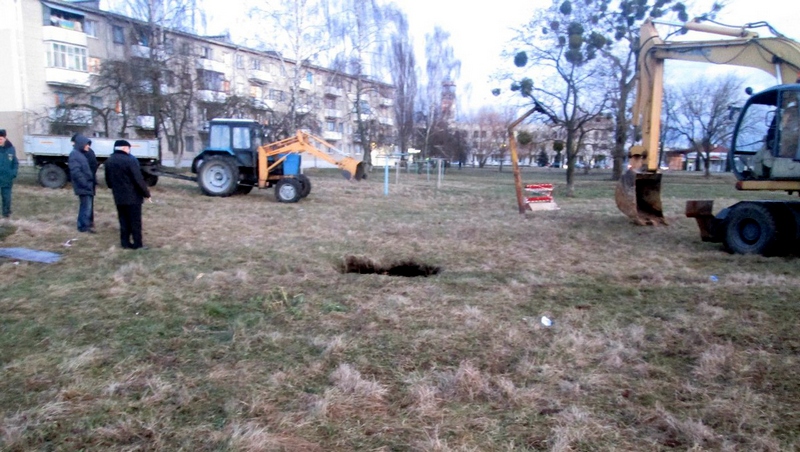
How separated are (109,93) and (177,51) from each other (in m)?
4.24

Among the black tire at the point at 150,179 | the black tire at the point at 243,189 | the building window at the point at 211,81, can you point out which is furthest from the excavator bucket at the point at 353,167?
the building window at the point at 211,81

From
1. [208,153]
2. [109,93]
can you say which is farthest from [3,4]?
[208,153]

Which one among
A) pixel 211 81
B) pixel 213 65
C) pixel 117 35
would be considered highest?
pixel 117 35

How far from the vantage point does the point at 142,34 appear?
3194 cm

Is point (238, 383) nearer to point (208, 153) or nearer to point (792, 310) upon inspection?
point (792, 310)

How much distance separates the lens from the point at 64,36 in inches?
1446

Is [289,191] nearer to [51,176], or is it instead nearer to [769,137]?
[51,176]

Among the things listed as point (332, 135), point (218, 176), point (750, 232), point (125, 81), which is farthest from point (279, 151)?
point (332, 135)

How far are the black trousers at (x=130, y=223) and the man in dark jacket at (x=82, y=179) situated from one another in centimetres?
140

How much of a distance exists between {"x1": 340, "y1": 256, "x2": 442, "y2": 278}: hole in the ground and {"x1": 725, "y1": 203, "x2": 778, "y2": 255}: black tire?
5102 mm

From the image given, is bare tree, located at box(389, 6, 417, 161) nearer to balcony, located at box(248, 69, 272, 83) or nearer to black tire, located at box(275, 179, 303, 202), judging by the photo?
balcony, located at box(248, 69, 272, 83)

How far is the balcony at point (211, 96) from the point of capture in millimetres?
32781

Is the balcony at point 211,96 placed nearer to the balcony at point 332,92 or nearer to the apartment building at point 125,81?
the apartment building at point 125,81

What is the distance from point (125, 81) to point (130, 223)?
22321mm
